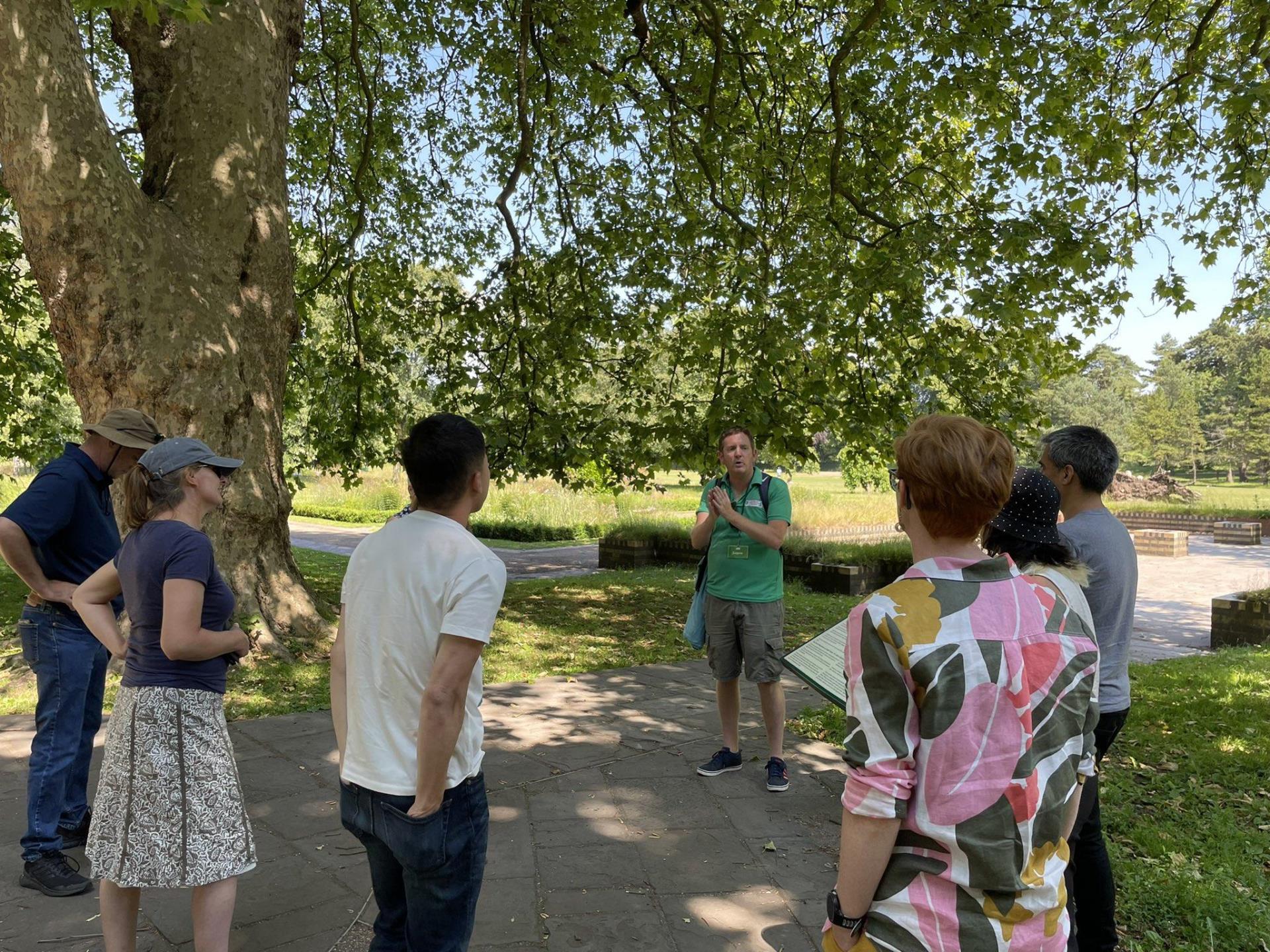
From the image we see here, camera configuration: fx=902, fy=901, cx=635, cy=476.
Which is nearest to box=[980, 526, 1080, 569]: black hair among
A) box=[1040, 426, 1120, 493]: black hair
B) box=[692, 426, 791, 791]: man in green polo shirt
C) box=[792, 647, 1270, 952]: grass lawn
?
box=[1040, 426, 1120, 493]: black hair

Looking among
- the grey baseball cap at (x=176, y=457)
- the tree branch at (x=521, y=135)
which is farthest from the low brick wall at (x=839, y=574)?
the grey baseball cap at (x=176, y=457)

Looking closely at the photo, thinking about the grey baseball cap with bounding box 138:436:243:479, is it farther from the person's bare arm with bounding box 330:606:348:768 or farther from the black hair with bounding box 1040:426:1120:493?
the black hair with bounding box 1040:426:1120:493

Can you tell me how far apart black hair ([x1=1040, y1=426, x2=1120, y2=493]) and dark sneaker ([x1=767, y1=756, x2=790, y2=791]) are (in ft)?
8.07

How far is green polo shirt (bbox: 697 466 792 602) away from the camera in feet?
16.2

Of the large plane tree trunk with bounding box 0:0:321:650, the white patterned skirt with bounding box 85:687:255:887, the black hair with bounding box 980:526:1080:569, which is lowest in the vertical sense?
the white patterned skirt with bounding box 85:687:255:887

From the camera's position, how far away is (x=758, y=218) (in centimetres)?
1167

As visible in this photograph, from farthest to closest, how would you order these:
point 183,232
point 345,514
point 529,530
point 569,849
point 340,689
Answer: point 345,514 < point 529,530 < point 183,232 < point 569,849 < point 340,689

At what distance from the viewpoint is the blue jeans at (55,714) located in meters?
3.68

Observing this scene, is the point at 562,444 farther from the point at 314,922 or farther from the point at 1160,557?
the point at 1160,557

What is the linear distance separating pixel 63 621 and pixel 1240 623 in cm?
1266

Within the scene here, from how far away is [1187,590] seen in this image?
16.6 meters

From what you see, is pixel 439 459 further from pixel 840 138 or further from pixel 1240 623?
pixel 1240 623

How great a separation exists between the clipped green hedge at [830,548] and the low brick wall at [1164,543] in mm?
9697

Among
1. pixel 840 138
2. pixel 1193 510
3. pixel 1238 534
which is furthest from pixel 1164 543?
pixel 840 138
